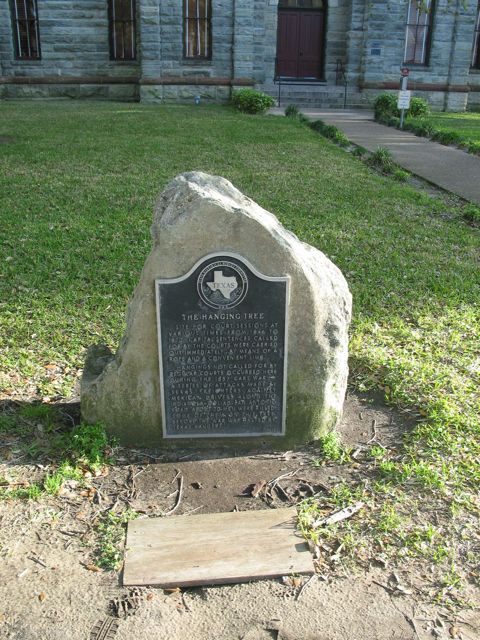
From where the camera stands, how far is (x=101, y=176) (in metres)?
10.1

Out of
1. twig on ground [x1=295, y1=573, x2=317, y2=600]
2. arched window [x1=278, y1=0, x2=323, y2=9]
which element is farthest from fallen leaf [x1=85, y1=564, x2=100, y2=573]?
arched window [x1=278, y1=0, x2=323, y2=9]

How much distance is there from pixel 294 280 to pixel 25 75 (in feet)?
72.8

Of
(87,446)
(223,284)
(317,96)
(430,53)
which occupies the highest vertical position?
(430,53)

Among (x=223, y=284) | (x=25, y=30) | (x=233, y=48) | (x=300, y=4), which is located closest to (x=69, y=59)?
(x=25, y=30)

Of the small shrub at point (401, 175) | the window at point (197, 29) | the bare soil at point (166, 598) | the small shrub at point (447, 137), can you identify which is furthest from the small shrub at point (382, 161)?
the window at point (197, 29)

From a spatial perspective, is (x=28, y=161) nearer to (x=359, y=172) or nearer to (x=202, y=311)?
(x=359, y=172)

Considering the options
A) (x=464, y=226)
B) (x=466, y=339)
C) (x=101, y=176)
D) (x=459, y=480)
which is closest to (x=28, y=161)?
(x=101, y=176)

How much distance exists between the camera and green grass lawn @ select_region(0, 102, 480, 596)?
3.76 meters

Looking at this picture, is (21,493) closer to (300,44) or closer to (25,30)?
(25,30)

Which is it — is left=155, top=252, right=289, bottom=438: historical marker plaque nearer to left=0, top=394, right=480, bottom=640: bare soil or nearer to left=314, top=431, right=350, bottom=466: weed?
left=314, top=431, right=350, bottom=466: weed

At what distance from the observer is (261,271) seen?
3.45 metres

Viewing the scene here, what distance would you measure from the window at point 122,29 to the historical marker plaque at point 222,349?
21882 mm

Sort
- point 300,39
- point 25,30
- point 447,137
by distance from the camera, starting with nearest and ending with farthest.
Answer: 1. point 447,137
2. point 25,30
3. point 300,39

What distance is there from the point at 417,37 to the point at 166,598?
79.5 feet
